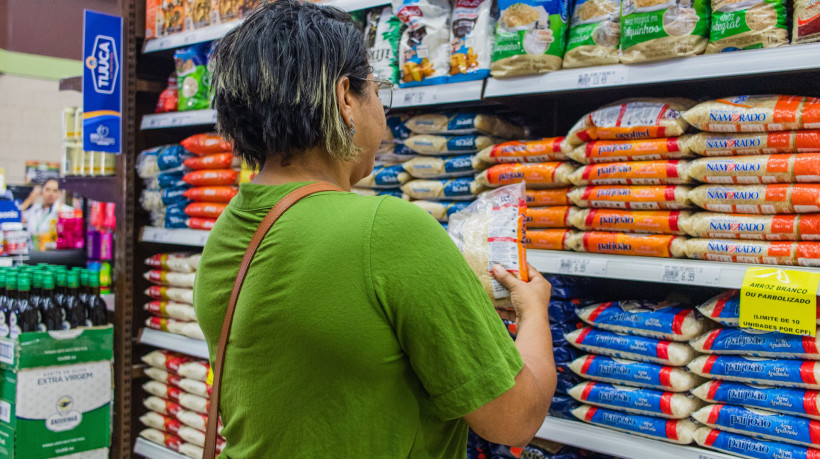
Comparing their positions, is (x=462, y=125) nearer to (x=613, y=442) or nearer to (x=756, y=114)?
(x=756, y=114)

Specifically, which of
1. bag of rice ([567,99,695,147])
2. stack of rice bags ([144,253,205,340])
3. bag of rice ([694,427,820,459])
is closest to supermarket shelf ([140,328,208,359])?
stack of rice bags ([144,253,205,340])

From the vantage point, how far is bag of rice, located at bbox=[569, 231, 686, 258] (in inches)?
66.7

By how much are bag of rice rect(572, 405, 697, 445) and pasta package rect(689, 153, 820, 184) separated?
0.61 metres

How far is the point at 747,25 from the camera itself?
150 cm

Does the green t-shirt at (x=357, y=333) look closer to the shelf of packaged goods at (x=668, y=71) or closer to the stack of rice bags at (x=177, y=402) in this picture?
the shelf of packaged goods at (x=668, y=71)

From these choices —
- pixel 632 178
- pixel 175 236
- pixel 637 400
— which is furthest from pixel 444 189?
pixel 175 236

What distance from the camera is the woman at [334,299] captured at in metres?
0.98

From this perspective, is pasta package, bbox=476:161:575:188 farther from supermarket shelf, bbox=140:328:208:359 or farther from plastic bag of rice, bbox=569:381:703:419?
supermarket shelf, bbox=140:328:208:359

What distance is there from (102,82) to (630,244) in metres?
2.33

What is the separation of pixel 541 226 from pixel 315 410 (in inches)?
43.8

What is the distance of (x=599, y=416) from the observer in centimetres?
181

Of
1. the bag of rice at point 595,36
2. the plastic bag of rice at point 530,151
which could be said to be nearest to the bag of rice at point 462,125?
the plastic bag of rice at point 530,151

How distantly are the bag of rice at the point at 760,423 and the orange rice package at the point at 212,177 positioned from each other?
196 cm

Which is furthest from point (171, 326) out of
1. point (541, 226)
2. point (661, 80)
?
point (661, 80)
